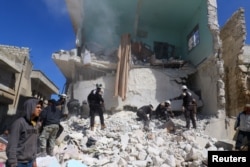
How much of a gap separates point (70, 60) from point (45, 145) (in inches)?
238

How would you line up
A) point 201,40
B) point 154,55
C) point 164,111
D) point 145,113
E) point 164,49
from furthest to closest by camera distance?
1. point 164,49
2. point 154,55
3. point 201,40
4. point 164,111
5. point 145,113

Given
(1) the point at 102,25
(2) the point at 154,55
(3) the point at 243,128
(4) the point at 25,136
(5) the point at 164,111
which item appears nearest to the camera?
(4) the point at 25,136

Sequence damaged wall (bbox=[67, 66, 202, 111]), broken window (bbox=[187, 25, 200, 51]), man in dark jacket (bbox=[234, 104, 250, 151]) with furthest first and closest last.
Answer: broken window (bbox=[187, 25, 200, 51]) → damaged wall (bbox=[67, 66, 202, 111]) → man in dark jacket (bbox=[234, 104, 250, 151])

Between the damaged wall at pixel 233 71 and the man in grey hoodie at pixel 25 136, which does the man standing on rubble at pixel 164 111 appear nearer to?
the damaged wall at pixel 233 71

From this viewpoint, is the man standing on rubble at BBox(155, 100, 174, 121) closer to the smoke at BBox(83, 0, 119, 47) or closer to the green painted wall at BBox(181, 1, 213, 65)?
the green painted wall at BBox(181, 1, 213, 65)

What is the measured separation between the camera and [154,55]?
38.7ft

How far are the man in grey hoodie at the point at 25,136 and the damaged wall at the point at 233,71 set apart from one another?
1051 centimetres

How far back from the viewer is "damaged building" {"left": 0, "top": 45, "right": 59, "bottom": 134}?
1381 cm

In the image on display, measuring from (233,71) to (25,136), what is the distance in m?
11.4

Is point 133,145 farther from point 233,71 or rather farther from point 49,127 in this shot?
point 233,71

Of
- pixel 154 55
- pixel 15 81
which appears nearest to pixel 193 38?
pixel 154 55

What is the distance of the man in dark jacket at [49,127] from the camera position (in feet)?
18.7

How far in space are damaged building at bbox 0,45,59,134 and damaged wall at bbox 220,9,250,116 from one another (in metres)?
11.7

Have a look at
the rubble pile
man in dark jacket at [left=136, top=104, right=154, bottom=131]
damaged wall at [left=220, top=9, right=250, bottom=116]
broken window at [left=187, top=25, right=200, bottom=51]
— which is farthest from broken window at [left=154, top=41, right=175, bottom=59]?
the rubble pile
